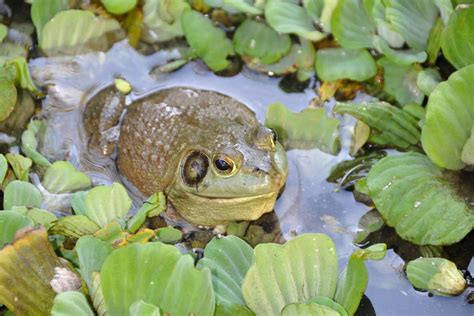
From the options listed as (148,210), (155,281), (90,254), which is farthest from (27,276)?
(148,210)

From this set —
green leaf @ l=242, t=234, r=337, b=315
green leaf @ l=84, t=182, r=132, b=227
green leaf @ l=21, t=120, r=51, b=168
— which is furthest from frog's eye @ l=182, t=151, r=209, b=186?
green leaf @ l=242, t=234, r=337, b=315

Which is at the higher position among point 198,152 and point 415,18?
point 415,18

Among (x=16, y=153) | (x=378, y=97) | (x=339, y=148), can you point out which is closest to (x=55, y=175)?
(x=16, y=153)

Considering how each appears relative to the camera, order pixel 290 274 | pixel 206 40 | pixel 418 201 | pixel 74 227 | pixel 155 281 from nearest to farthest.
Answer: pixel 155 281, pixel 290 274, pixel 74 227, pixel 418 201, pixel 206 40

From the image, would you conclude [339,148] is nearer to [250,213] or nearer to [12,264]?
[250,213]

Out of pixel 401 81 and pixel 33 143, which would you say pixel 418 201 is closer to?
pixel 401 81

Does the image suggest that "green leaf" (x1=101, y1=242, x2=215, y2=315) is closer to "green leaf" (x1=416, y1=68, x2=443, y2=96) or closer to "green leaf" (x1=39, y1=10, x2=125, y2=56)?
"green leaf" (x1=416, y1=68, x2=443, y2=96)
